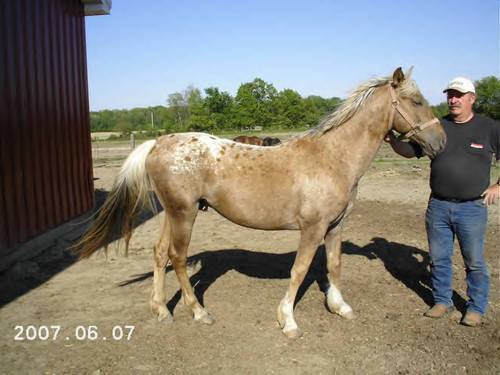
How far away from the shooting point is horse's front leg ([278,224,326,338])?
362 cm

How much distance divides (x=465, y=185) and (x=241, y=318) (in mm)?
2523

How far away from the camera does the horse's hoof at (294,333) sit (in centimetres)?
361

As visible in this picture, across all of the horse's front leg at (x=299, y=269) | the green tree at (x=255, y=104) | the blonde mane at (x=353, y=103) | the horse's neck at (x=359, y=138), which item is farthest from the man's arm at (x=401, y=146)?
the green tree at (x=255, y=104)

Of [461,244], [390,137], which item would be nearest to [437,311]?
[461,244]

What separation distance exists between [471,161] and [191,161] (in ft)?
8.52

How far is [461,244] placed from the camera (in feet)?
12.5

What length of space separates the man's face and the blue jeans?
85 cm

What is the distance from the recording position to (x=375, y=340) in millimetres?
3557

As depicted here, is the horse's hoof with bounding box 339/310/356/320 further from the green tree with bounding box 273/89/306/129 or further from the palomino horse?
the green tree with bounding box 273/89/306/129

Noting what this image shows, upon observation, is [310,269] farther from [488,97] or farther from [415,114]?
[488,97]

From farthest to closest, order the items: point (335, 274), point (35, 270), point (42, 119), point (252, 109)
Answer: point (252, 109), point (42, 119), point (35, 270), point (335, 274)

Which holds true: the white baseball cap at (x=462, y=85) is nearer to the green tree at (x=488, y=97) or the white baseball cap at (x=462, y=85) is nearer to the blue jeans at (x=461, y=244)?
the blue jeans at (x=461, y=244)

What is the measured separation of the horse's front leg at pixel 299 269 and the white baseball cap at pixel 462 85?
1.72m

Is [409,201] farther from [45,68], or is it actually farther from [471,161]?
[45,68]
